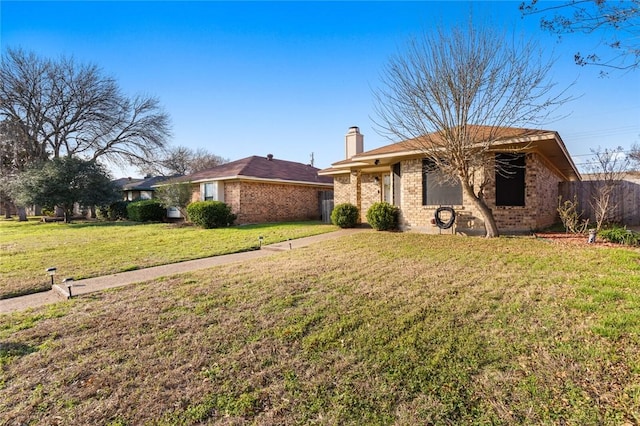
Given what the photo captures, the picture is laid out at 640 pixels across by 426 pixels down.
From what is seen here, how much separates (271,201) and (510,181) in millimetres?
12729

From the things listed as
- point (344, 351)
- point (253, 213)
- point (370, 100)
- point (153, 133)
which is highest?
point (153, 133)

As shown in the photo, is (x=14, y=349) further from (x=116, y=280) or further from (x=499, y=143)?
(x=499, y=143)

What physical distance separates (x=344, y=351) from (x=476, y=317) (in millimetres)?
1761

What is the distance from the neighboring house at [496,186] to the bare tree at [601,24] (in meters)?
5.54

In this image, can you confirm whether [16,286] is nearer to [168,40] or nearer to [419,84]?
[168,40]

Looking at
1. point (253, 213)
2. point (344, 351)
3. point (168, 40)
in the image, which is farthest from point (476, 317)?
point (253, 213)

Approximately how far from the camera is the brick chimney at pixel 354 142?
16.6 metres

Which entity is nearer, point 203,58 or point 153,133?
point 203,58

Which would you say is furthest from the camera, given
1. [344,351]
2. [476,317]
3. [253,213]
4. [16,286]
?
[253,213]

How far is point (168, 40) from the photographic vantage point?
9656 mm

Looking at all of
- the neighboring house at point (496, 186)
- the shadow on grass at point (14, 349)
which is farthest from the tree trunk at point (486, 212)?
the shadow on grass at point (14, 349)

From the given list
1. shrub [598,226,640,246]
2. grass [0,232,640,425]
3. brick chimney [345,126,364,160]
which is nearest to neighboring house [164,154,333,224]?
brick chimney [345,126,364,160]

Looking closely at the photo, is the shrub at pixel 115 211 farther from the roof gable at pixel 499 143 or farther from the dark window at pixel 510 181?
the dark window at pixel 510 181

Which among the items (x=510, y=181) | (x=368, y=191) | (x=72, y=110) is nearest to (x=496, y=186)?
(x=510, y=181)
